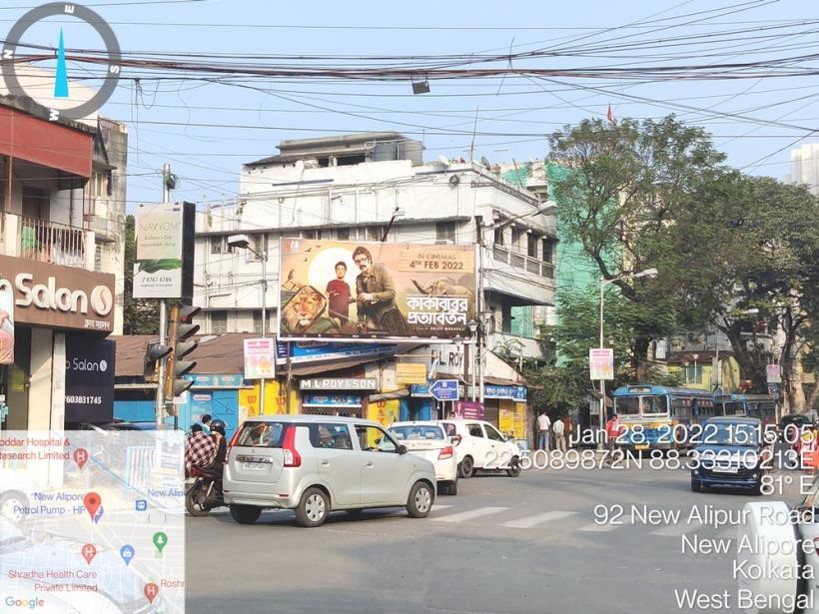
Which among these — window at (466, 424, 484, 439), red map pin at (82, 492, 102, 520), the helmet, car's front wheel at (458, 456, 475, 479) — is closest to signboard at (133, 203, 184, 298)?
the helmet

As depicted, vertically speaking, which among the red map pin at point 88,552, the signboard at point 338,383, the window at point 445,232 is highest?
the window at point 445,232

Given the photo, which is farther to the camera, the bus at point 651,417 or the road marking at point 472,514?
the bus at point 651,417

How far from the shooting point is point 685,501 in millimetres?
23844

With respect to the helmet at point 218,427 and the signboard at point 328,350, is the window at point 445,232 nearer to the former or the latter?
the signboard at point 328,350

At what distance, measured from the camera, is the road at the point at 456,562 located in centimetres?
1072

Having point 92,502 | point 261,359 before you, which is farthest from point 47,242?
point 92,502

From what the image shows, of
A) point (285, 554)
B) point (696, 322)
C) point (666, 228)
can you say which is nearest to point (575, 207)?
point (666, 228)

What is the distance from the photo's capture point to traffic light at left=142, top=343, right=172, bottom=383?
18328mm

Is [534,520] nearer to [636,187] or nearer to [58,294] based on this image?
[58,294]

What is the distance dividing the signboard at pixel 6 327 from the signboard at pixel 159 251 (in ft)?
7.56

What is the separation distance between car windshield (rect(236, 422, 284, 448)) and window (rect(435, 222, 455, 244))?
31.4 m

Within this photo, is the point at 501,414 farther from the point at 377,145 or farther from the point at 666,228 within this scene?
the point at 377,145

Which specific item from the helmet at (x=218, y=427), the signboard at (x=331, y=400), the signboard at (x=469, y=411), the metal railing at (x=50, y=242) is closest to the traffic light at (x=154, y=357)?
the helmet at (x=218, y=427)

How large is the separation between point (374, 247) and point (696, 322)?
2237 cm
